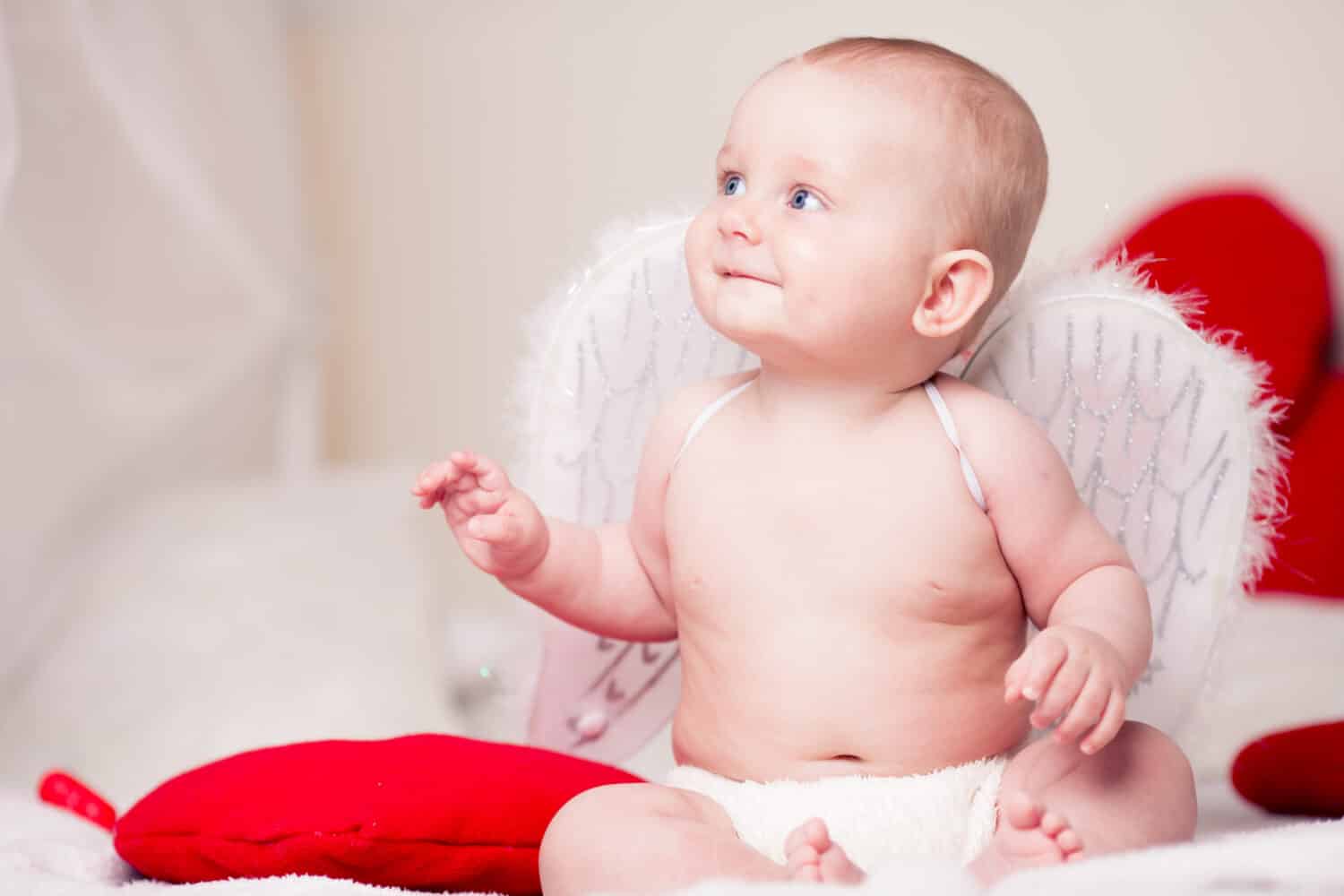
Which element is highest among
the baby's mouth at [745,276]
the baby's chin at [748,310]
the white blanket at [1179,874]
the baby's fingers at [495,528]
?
the baby's mouth at [745,276]

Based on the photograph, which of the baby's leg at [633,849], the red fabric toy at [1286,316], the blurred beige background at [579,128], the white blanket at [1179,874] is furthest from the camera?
the blurred beige background at [579,128]

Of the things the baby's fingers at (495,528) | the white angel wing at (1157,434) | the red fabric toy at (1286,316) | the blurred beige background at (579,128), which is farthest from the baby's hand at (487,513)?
the red fabric toy at (1286,316)

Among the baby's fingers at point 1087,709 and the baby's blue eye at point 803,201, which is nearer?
the baby's fingers at point 1087,709

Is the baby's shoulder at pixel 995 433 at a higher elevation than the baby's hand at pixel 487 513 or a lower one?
higher

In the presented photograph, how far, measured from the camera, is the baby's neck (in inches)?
33.8

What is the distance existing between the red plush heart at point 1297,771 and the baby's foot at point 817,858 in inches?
16.8

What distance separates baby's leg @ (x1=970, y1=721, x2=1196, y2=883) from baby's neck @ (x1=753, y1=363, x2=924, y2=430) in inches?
8.4

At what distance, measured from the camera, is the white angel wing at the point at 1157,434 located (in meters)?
0.91

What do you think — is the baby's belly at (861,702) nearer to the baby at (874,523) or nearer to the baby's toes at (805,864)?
the baby at (874,523)

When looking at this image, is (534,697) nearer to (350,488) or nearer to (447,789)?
(447,789)

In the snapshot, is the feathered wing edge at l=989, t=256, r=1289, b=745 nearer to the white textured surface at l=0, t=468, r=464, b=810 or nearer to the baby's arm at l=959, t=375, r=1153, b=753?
the baby's arm at l=959, t=375, r=1153, b=753

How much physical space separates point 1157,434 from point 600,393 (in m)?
0.37

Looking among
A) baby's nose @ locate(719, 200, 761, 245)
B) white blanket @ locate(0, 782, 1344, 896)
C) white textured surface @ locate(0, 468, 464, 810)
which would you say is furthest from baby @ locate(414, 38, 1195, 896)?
white textured surface @ locate(0, 468, 464, 810)

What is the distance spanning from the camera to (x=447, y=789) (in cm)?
81
